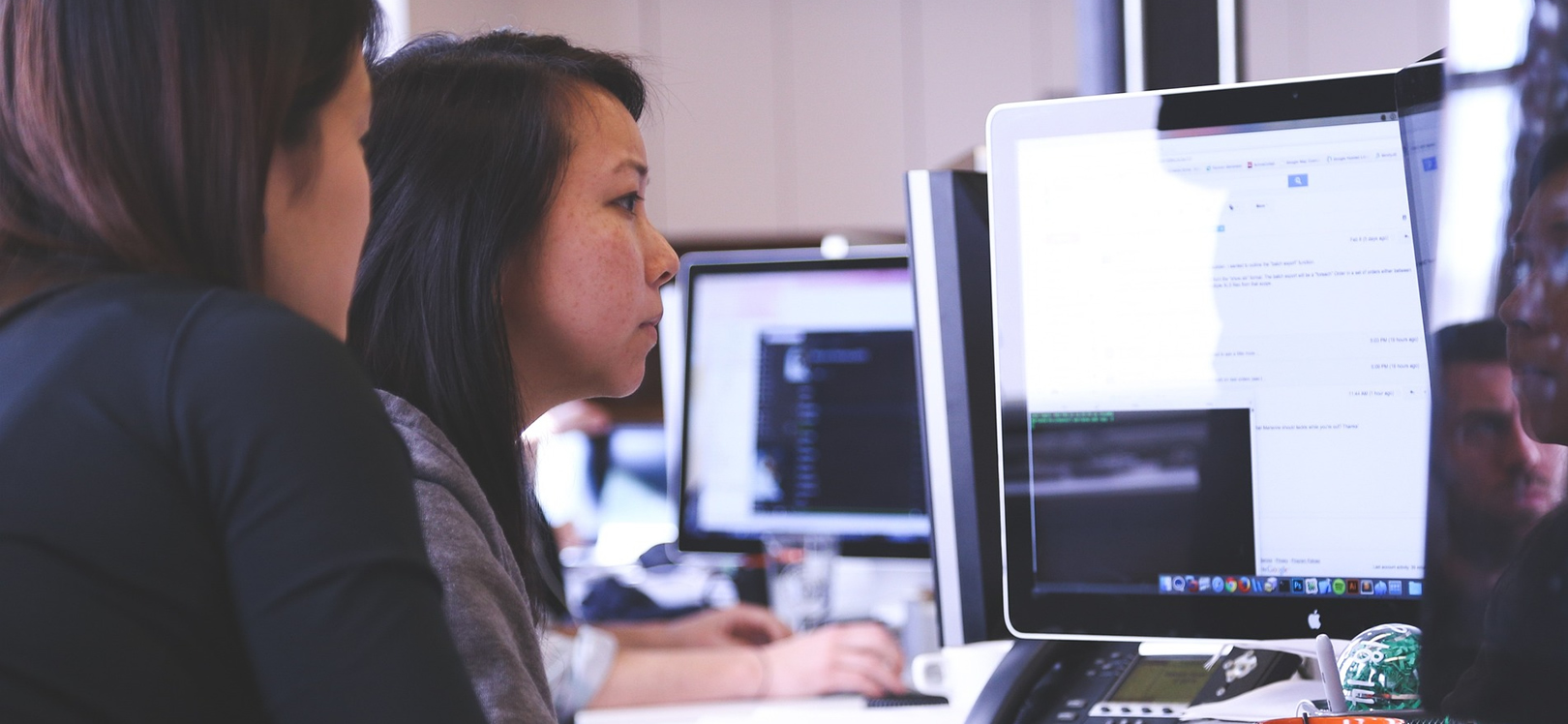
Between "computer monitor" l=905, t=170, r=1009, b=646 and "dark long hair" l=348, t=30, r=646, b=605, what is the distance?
0.98 ft

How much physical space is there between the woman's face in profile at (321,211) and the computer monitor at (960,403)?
0.51m

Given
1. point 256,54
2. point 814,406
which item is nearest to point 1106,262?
point 256,54

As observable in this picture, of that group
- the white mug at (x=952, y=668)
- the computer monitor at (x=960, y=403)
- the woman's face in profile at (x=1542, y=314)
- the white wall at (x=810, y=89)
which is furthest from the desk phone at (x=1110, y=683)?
the white wall at (x=810, y=89)

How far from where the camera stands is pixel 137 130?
501 mm

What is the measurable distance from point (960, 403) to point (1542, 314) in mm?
580

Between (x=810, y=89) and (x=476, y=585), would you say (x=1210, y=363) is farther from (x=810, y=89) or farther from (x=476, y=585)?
(x=810, y=89)

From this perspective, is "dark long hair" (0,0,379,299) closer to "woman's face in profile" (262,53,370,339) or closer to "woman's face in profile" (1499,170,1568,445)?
"woman's face in profile" (262,53,370,339)

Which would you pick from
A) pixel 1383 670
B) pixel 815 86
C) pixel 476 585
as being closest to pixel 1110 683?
pixel 1383 670

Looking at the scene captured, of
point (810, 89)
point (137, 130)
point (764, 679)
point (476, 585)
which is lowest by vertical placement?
point (764, 679)

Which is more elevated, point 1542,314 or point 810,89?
point 810,89

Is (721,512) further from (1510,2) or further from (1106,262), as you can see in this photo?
(1510,2)

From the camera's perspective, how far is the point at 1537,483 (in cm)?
42

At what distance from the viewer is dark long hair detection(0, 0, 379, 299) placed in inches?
19.4

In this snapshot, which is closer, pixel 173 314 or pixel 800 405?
pixel 173 314
